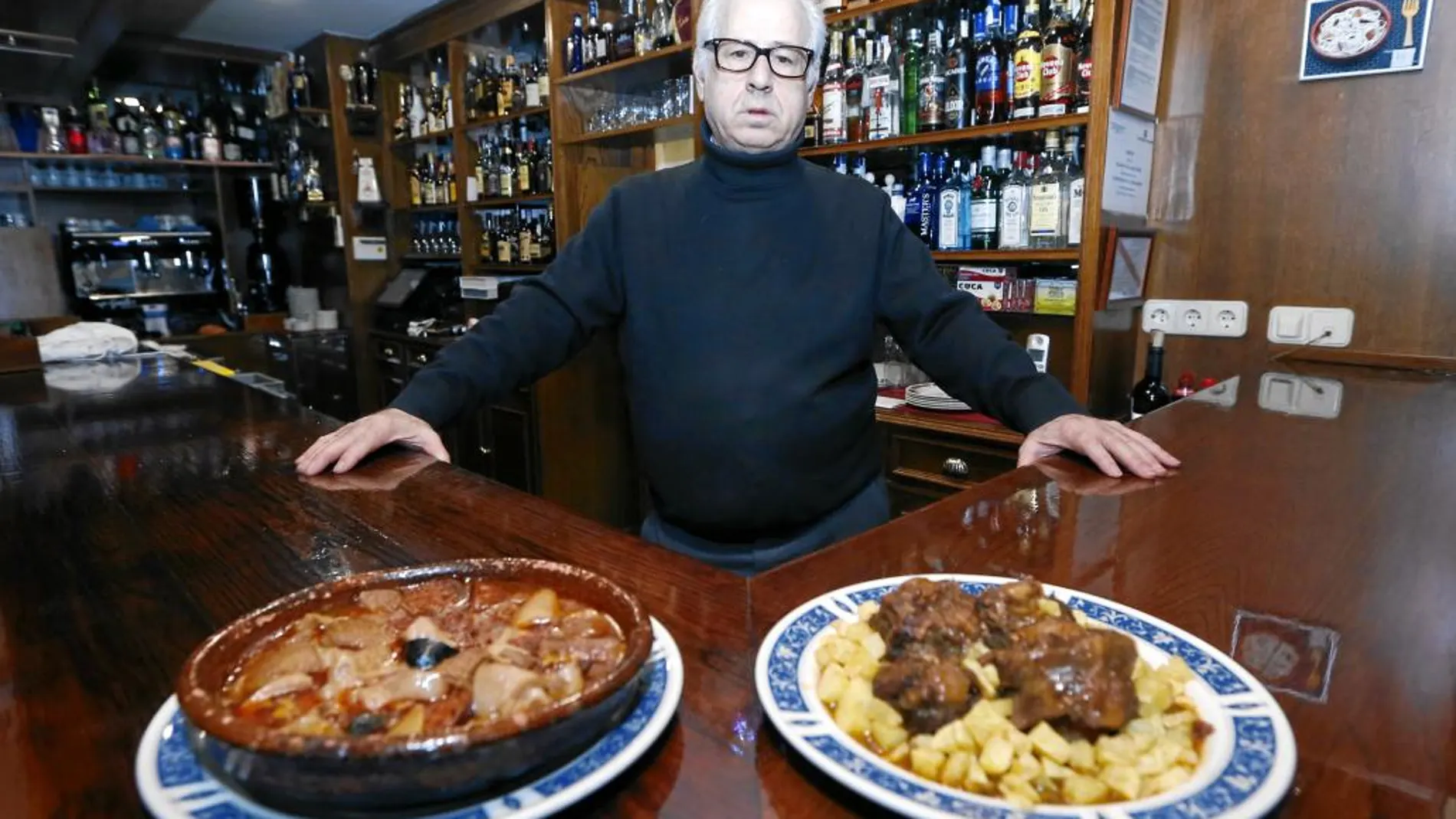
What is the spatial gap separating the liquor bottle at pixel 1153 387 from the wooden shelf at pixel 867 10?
3.89ft

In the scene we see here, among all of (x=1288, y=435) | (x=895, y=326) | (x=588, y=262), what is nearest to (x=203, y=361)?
(x=588, y=262)

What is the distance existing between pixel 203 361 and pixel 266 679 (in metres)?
3.06

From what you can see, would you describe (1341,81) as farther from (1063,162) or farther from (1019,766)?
(1019,766)

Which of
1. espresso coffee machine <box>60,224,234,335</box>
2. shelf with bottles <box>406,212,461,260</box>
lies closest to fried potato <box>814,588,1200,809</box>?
shelf with bottles <box>406,212,461,260</box>

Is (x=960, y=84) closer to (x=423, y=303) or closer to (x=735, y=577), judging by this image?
(x=735, y=577)

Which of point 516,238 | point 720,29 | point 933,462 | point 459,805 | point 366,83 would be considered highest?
point 366,83

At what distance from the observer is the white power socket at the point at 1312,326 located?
218 cm

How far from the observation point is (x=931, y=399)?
98.0 inches

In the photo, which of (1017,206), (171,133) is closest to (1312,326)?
(1017,206)

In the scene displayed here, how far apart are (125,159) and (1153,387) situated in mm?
5444

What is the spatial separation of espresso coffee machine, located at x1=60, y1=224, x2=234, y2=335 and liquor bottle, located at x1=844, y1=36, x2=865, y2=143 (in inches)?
167

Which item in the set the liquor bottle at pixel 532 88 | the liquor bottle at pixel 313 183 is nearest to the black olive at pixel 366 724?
the liquor bottle at pixel 532 88

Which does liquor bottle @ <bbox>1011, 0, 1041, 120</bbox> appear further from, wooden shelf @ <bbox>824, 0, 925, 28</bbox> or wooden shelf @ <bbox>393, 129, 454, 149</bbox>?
wooden shelf @ <bbox>393, 129, 454, 149</bbox>

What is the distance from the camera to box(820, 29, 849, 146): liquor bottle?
8.79 ft
